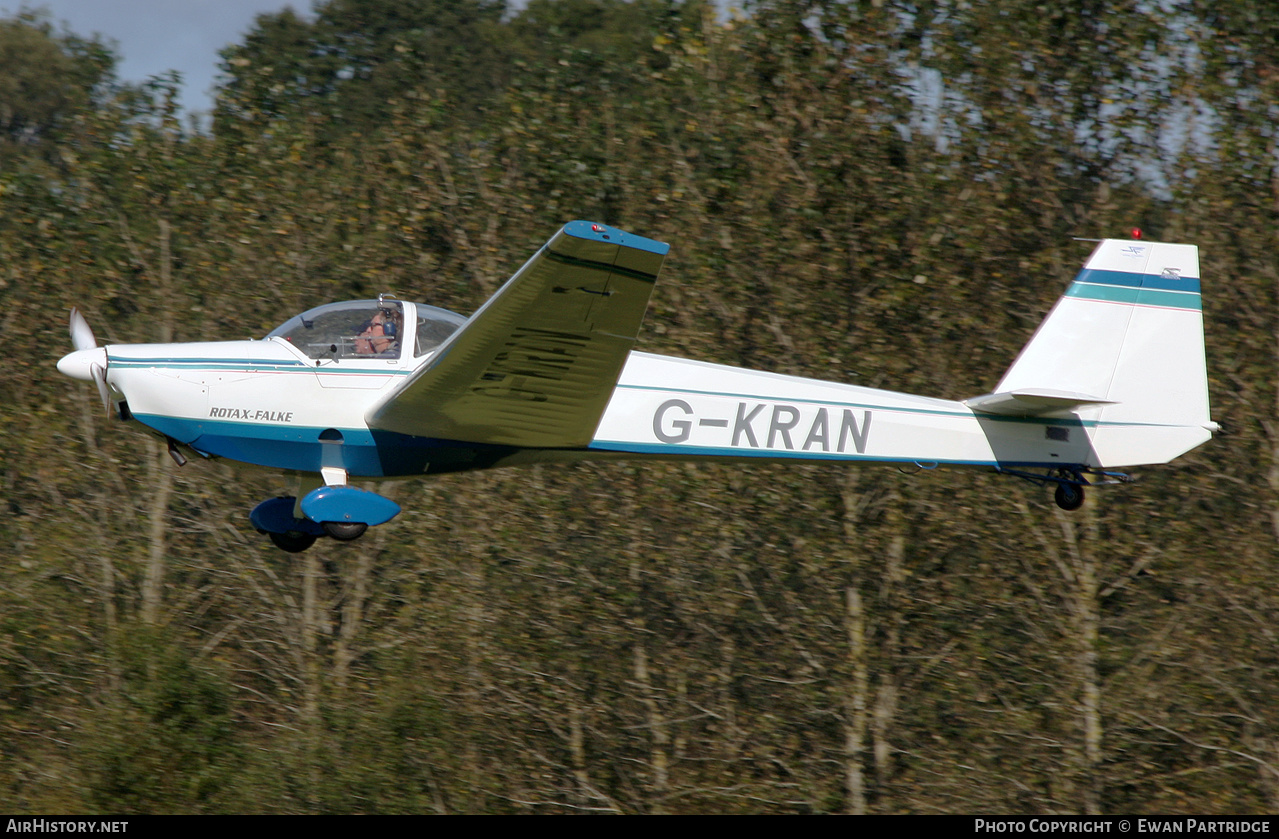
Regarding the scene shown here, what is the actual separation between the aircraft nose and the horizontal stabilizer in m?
5.83

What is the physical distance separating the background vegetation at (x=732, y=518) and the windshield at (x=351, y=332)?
7013 millimetres

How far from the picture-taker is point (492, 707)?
14.9 m

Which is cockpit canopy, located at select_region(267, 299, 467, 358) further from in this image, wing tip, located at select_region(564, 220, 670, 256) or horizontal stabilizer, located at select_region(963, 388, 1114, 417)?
horizontal stabilizer, located at select_region(963, 388, 1114, 417)

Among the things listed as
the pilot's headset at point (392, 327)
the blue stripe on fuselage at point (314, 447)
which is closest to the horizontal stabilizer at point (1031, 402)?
the blue stripe on fuselage at point (314, 447)

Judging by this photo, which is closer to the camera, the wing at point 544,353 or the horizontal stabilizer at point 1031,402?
the wing at point 544,353

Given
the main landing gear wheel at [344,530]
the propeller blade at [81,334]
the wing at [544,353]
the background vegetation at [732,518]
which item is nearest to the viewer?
the wing at [544,353]

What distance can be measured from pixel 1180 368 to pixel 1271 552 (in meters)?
6.12

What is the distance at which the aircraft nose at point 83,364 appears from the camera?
7340 millimetres

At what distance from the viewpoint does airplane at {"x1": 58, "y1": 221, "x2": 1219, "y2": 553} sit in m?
6.98

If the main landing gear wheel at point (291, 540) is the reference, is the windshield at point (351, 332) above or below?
above

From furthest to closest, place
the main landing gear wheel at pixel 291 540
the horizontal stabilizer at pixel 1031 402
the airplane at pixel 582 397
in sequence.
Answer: the main landing gear wheel at pixel 291 540 < the horizontal stabilizer at pixel 1031 402 < the airplane at pixel 582 397

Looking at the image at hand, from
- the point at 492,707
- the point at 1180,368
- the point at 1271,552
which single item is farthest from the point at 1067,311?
the point at 492,707

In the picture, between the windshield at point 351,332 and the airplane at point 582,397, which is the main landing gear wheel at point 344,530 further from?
the windshield at point 351,332

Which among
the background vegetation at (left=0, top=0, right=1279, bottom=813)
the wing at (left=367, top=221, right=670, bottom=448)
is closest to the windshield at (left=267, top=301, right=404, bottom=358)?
the wing at (left=367, top=221, right=670, bottom=448)
